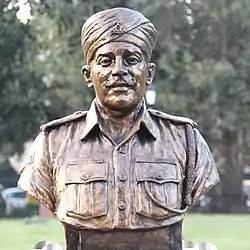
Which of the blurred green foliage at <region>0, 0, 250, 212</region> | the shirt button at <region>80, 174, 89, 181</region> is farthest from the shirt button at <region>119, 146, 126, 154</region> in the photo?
the blurred green foliage at <region>0, 0, 250, 212</region>

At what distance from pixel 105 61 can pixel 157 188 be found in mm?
651

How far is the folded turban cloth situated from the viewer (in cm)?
382

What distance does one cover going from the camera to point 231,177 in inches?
1019

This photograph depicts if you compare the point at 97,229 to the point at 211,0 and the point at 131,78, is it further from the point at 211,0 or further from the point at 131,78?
the point at 211,0

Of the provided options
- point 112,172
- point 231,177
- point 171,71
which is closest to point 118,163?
point 112,172

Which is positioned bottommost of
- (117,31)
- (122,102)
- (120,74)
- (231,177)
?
(231,177)

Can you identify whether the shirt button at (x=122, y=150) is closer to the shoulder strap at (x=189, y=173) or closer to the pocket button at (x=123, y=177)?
the pocket button at (x=123, y=177)

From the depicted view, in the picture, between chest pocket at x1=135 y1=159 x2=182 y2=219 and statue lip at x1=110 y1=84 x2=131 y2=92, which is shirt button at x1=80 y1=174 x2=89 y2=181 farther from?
A: statue lip at x1=110 y1=84 x2=131 y2=92

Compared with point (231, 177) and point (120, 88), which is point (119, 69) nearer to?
point (120, 88)

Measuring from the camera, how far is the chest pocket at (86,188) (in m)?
3.76

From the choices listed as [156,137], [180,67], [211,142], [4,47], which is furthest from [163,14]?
[156,137]

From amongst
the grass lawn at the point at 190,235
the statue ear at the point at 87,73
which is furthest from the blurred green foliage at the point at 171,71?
the statue ear at the point at 87,73

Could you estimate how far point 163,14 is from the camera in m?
15.5

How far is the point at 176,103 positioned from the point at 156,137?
1639 centimetres
